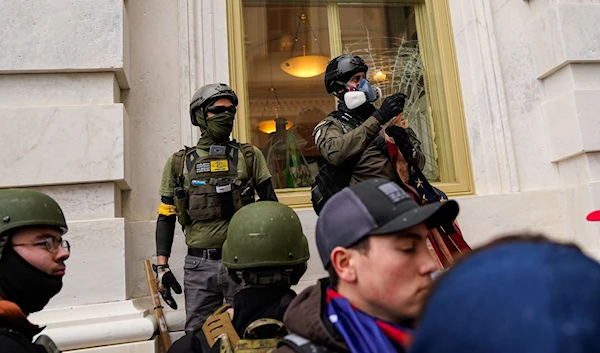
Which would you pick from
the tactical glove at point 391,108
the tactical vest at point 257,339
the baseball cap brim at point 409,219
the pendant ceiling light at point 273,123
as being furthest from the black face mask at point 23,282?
the pendant ceiling light at point 273,123

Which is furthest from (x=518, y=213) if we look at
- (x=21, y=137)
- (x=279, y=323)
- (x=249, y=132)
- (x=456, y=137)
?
(x=21, y=137)

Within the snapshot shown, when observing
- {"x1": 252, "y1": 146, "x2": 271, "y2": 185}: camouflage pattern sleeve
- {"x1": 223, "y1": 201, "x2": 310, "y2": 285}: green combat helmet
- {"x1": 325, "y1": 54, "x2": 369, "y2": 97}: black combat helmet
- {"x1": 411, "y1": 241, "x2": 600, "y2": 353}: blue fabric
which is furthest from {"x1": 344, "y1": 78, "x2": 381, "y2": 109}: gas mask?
{"x1": 411, "y1": 241, "x2": 600, "y2": 353}: blue fabric

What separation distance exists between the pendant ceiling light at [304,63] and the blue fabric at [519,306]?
4720 mm

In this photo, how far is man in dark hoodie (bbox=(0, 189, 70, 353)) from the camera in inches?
68.1

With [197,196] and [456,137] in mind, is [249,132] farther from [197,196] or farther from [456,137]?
[456,137]

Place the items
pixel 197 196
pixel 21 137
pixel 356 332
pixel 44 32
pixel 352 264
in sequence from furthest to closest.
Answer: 1. pixel 44 32
2. pixel 21 137
3. pixel 197 196
4. pixel 352 264
5. pixel 356 332

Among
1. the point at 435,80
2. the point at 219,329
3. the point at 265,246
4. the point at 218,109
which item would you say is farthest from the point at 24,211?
the point at 435,80

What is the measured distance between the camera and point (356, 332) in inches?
48.9

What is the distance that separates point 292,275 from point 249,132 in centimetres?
253

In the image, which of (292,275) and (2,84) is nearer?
(292,275)

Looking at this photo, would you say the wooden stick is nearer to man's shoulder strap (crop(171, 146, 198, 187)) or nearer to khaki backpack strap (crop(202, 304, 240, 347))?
man's shoulder strap (crop(171, 146, 198, 187))

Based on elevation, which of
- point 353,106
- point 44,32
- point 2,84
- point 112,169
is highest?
point 44,32

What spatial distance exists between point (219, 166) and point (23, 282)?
5.16 ft

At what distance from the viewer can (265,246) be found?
7.15ft
